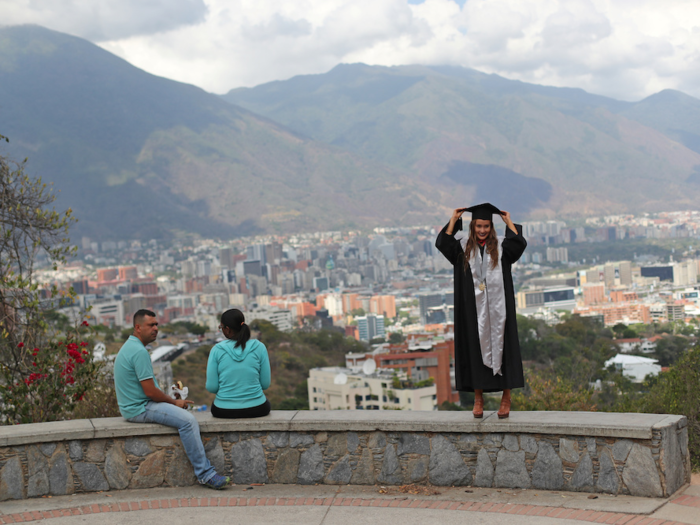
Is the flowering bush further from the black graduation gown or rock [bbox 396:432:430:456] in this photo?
the black graduation gown

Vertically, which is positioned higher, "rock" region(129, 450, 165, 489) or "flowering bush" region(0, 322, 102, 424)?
"flowering bush" region(0, 322, 102, 424)

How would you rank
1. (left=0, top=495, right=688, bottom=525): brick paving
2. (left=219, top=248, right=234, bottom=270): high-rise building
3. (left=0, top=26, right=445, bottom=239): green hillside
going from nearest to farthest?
1. (left=0, top=495, right=688, bottom=525): brick paving
2. (left=219, top=248, right=234, bottom=270): high-rise building
3. (left=0, top=26, right=445, bottom=239): green hillside

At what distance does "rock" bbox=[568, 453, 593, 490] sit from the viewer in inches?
139

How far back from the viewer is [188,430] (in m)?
3.83

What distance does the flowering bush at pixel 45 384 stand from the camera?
4.97m

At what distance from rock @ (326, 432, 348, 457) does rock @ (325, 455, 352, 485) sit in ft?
0.12

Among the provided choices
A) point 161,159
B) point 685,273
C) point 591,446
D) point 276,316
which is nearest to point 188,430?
point 591,446

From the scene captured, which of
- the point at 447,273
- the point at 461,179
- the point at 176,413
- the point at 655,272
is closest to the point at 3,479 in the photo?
the point at 176,413

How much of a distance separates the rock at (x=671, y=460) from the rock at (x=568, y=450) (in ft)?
1.29

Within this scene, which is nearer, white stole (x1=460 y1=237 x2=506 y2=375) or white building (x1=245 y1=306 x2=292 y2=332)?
white stole (x1=460 y1=237 x2=506 y2=375)

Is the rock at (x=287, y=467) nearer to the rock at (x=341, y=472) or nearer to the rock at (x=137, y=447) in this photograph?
the rock at (x=341, y=472)

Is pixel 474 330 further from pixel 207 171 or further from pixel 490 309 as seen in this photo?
pixel 207 171

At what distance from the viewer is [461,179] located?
19838cm

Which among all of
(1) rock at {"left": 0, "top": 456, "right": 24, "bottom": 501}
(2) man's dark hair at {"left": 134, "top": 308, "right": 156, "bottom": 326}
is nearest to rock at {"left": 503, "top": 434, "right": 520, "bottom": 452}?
(2) man's dark hair at {"left": 134, "top": 308, "right": 156, "bottom": 326}
